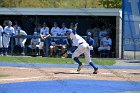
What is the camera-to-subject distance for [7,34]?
83.3 feet

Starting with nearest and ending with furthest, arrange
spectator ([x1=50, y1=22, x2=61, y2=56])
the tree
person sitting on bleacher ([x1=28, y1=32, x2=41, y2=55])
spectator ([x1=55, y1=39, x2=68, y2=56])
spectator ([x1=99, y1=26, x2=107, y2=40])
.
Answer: spectator ([x1=55, y1=39, x2=68, y2=56])
spectator ([x1=50, y1=22, x2=61, y2=56])
person sitting on bleacher ([x1=28, y1=32, x2=41, y2=55])
spectator ([x1=99, y1=26, x2=107, y2=40])
the tree

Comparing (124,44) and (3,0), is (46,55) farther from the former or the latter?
(3,0)

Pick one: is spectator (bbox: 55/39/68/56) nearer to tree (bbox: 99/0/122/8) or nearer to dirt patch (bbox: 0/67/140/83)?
dirt patch (bbox: 0/67/140/83)

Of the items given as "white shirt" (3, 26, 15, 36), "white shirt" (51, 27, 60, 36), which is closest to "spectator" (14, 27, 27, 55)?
"white shirt" (3, 26, 15, 36)

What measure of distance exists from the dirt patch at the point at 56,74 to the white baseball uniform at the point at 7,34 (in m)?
7.34

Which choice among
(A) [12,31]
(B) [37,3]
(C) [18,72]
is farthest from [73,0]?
(C) [18,72]

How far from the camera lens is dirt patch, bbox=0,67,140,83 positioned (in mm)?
14867

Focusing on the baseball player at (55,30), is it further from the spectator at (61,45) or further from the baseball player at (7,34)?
the baseball player at (7,34)

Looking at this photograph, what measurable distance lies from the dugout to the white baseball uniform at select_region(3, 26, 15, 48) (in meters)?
2.25

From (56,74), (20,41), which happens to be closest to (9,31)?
(20,41)

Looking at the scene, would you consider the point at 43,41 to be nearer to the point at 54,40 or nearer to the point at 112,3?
the point at 54,40

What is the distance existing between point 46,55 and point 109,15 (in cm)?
464

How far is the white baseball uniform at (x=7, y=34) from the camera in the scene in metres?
25.3

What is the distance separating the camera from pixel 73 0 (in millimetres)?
51406
